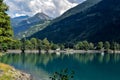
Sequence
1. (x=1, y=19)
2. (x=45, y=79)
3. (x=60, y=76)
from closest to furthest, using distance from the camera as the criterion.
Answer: (x=60, y=76) < (x=1, y=19) < (x=45, y=79)

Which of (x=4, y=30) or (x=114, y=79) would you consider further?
(x=114, y=79)

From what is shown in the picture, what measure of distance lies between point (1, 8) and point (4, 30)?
15.1 feet

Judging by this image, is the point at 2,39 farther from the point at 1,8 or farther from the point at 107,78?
the point at 107,78

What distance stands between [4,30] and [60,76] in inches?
1641

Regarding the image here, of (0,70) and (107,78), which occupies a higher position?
(0,70)

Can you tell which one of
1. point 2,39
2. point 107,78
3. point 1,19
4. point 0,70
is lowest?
point 107,78

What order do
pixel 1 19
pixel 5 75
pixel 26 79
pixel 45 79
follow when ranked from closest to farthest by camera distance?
pixel 5 75, pixel 1 19, pixel 26 79, pixel 45 79

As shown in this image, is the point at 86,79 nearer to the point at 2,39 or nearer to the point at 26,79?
the point at 26,79

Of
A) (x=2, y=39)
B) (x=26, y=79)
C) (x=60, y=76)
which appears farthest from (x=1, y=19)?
(x=60, y=76)

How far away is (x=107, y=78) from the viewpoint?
107 metres

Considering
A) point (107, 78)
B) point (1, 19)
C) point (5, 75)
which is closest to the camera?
point (5, 75)

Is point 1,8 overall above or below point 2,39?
above

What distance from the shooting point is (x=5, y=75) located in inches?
2062

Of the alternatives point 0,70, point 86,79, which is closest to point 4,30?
point 0,70
